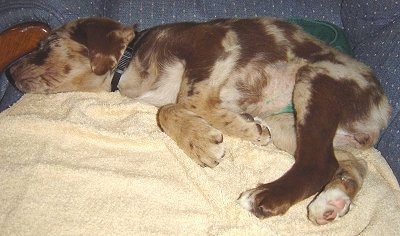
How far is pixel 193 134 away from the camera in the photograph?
2.71 meters

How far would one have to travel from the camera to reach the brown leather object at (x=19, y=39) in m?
3.16

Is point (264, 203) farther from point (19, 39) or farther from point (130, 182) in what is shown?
point (19, 39)

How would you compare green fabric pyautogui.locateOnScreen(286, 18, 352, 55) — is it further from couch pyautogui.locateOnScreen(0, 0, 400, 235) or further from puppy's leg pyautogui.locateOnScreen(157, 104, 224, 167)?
puppy's leg pyautogui.locateOnScreen(157, 104, 224, 167)

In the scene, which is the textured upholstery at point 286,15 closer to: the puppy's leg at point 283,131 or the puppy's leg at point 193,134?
the puppy's leg at point 283,131

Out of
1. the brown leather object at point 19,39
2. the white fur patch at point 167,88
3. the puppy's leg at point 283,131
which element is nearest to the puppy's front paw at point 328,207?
the puppy's leg at point 283,131

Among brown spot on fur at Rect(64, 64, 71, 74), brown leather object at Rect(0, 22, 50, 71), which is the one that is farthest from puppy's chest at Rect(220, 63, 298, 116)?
brown leather object at Rect(0, 22, 50, 71)

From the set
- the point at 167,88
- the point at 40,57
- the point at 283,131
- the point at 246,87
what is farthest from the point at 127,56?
the point at 283,131

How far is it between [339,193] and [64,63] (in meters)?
2.20

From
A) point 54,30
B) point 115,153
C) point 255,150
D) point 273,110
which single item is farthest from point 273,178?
point 54,30

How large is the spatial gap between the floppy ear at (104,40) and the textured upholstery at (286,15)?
16.5 inches

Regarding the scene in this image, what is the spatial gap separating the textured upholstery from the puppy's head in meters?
0.25

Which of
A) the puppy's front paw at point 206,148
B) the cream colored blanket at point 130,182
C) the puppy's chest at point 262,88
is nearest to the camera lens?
the cream colored blanket at point 130,182

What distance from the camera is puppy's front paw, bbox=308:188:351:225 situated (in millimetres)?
2361

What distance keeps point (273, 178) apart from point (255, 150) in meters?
0.25
